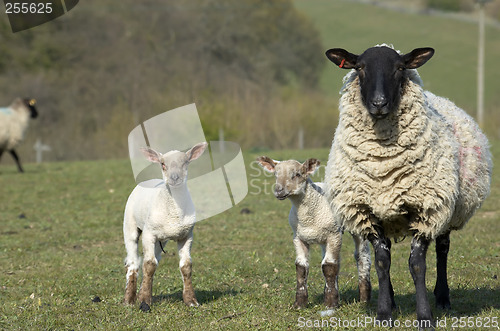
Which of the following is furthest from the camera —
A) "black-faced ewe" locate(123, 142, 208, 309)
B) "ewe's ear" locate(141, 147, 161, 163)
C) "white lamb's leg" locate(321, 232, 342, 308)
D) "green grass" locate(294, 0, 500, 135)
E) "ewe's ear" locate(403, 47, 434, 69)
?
"green grass" locate(294, 0, 500, 135)

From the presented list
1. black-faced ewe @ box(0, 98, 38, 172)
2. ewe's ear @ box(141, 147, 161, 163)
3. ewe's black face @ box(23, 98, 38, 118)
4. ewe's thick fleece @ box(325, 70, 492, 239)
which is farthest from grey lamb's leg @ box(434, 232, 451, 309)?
ewe's black face @ box(23, 98, 38, 118)

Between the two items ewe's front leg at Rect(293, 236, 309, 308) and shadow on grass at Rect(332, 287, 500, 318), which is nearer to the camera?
shadow on grass at Rect(332, 287, 500, 318)

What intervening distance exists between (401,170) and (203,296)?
2.83m

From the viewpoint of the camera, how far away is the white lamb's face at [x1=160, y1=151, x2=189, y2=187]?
6.93 metres

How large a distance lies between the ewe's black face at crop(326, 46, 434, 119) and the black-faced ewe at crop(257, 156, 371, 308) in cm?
115

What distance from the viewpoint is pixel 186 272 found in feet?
22.9

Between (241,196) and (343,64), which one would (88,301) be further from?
(241,196)

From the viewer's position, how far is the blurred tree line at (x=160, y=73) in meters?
38.0

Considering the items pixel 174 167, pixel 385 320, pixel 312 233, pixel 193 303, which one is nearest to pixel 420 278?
pixel 385 320

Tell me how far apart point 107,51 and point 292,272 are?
39.8m

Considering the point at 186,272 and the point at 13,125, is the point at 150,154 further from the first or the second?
the point at 13,125

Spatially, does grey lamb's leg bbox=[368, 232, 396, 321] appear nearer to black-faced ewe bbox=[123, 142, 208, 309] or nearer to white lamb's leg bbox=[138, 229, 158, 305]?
black-faced ewe bbox=[123, 142, 208, 309]

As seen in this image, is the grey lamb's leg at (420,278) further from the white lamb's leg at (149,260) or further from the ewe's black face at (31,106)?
the ewe's black face at (31,106)

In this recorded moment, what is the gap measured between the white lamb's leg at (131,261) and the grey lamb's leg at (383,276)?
260cm
